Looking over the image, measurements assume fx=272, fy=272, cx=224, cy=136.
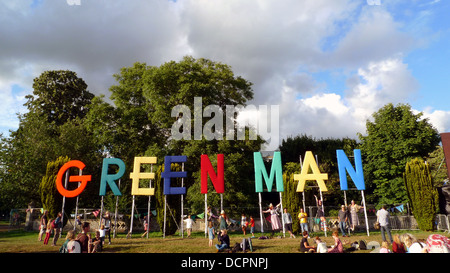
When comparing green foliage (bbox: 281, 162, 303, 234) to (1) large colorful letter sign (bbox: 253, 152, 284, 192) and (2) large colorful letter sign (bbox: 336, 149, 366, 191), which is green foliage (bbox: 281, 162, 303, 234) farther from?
(2) large colorful letter sign (bbox: 336, 149, 366, 191)

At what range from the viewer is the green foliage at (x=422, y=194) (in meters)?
20.0

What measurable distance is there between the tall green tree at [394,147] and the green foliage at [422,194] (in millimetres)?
7698

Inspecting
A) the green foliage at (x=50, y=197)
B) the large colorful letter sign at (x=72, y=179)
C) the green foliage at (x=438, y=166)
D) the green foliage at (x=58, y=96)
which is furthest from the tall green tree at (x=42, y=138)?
the green foliage at (x=438, y=166)

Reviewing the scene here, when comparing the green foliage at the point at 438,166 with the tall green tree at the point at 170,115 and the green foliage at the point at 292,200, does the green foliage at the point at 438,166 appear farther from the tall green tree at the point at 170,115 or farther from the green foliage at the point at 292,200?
the tall green tree at the point at 170,115

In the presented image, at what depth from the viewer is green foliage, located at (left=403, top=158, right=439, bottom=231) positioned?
65.8 feet

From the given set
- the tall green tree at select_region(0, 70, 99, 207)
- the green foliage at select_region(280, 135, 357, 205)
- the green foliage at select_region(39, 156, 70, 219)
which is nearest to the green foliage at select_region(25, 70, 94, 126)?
the tall green tree at select_region(0, 70, 99, 207)

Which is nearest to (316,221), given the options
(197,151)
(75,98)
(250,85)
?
(197,151)

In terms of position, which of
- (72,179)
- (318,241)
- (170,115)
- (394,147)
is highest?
(170,115)

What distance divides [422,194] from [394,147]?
32.8 feet

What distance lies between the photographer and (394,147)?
29297 millimetres

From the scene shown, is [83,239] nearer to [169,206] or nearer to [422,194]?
[169,206]

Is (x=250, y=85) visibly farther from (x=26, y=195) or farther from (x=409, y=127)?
(x=26, y=195)

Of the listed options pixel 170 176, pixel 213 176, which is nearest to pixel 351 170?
pixel 213 176
